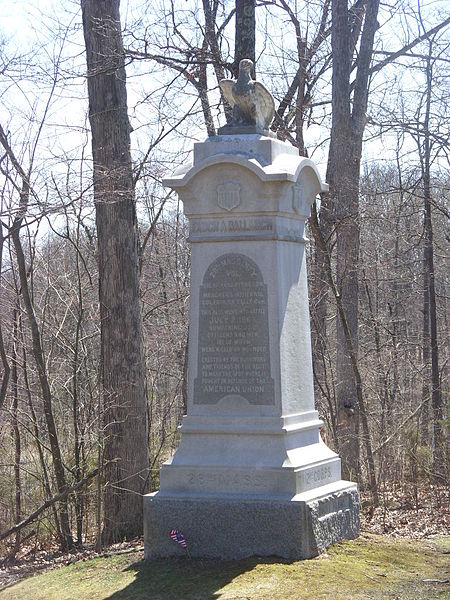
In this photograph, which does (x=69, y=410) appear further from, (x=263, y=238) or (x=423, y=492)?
(x=263, y=238)

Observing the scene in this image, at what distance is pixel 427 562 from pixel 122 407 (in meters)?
4.95

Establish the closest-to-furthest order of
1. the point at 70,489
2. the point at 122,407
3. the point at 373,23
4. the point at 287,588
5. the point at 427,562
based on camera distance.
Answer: the point at 287,588 < the point at 427,562 < the point at 70,489 < the point at 122,407 < the point at 373,23

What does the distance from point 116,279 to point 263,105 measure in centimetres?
430

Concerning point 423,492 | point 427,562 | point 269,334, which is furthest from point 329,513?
point 423,492

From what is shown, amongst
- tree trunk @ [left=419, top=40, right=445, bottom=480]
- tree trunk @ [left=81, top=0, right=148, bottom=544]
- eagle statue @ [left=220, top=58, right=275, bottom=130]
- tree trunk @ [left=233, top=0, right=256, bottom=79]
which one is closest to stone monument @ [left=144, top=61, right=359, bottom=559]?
eagle statue @ [left=220, top=58, right=275, bottom=130]

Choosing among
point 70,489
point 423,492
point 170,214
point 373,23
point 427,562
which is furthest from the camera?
point 170,214

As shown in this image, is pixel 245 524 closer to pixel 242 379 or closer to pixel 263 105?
pixel 242 379

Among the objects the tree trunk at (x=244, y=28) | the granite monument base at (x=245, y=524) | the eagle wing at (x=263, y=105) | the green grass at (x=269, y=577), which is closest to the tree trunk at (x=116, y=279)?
the tree trunk at (x=244, y=28)

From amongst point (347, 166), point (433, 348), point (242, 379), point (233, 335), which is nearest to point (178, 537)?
point (242, 379)

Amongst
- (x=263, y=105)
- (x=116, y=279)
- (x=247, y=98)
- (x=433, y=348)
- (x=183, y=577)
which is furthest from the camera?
(x=433, y=348)

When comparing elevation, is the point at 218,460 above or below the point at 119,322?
below

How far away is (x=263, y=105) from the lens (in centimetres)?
825

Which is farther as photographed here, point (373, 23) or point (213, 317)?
point (373, 23)

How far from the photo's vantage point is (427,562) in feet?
24.8
